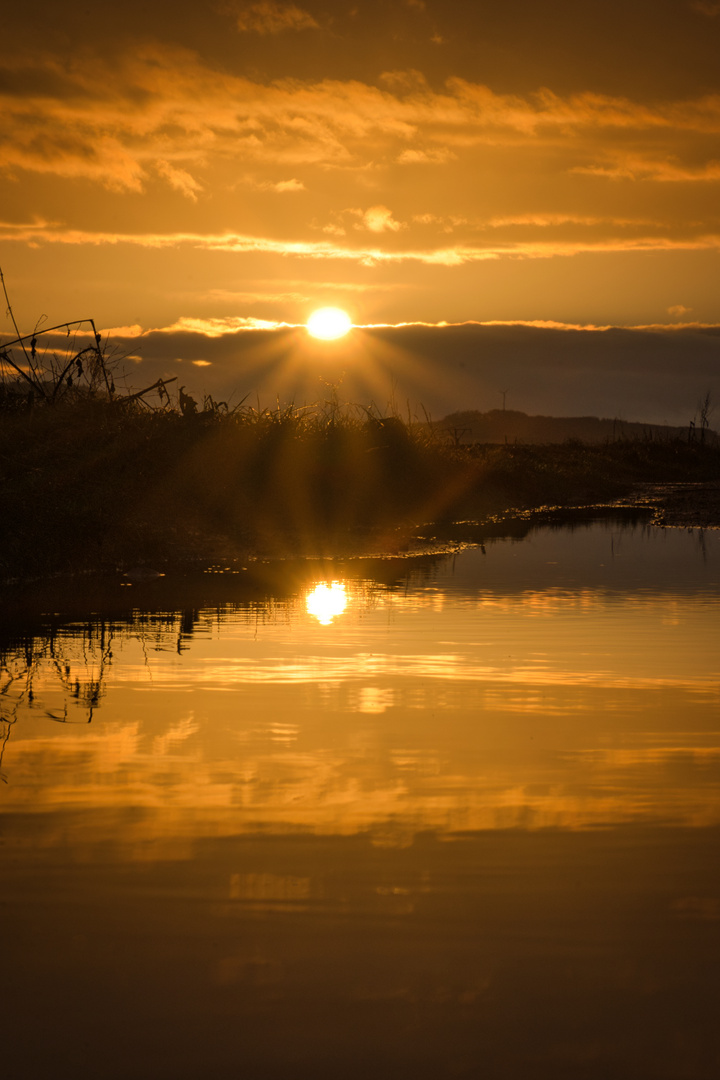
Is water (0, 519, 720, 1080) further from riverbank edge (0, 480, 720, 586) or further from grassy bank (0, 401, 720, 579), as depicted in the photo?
riverbank edge (0, 480, 720, 586)

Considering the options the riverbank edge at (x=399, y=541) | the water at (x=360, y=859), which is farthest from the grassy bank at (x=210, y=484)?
the water at (x=360, y=859)

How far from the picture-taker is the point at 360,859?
5402 millimetres

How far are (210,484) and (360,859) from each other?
19479 millimetres

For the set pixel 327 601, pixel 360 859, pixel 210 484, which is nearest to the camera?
pixel 360 859

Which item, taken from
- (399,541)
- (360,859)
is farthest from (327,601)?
(399,541)

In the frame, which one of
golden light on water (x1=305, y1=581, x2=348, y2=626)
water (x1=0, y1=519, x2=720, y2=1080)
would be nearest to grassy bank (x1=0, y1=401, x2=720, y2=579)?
golden light on water (x1=305, y1=581, x2=348, y2=626)

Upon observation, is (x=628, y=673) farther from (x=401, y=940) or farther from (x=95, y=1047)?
(x=95, y=1047)

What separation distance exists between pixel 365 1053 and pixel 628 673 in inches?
254

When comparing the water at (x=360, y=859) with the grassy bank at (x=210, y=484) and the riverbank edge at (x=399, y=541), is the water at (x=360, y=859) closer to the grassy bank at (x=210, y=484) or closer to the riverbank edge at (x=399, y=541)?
the grassy bank at (x=210, y=484)

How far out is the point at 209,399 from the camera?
27750 mm

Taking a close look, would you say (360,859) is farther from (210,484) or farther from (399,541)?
(399,541)

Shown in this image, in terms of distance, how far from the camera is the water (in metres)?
3.93

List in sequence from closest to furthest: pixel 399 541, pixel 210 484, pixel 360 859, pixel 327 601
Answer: pixel 360 859
pixel 327 601
pixel 210 484
pixel 399 541

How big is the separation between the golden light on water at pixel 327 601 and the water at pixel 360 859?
2.28 metres
